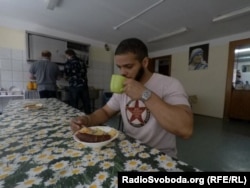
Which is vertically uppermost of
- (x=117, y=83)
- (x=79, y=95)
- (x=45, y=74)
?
(x=45, y=74)

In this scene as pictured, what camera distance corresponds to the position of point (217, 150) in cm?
222

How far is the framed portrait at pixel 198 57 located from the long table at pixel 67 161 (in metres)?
4.89

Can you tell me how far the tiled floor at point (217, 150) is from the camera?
1811 mm

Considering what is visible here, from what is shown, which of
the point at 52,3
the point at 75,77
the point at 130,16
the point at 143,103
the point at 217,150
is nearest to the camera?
the point at 143,103

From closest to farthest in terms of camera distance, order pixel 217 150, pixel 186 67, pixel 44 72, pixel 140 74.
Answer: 1. pixel 140 74
2. pixel 217 150
3. pixel 44 72
4. pixel 186 67

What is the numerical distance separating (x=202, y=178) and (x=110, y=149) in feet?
1.10

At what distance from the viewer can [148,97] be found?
0.71 metres

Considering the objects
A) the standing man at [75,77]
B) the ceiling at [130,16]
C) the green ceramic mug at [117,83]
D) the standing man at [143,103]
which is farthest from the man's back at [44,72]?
the green ceramic mug at [117,83]

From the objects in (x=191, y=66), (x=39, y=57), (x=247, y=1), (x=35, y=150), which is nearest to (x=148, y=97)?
(x=35, y=150)

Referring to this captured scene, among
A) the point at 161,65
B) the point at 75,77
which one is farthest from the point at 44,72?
the point at 161,65

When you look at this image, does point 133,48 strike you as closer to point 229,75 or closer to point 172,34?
point 172,34

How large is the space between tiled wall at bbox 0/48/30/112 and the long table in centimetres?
363

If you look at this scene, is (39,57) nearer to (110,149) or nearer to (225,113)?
(110,149)

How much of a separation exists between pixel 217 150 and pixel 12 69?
14.7 ft
